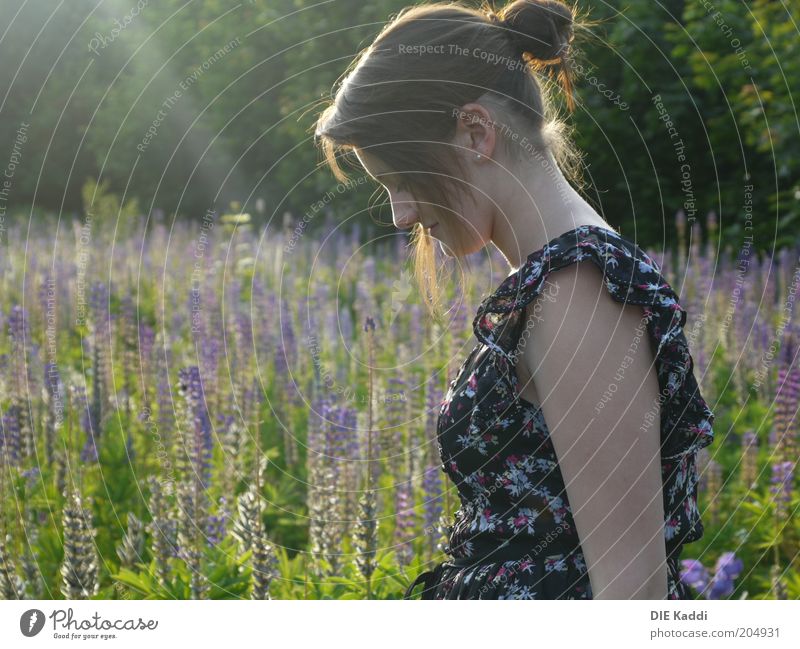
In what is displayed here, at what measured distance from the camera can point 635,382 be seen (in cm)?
196

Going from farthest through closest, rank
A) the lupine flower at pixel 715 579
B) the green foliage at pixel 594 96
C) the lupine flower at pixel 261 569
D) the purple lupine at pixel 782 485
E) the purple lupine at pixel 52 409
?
the green foliage at pixel 594 96
the purple lupine at pixel 52 409
the purple lupine at pixel 782 485
the lupine flower at pixel 715 579
the lupine flower at pixel 261 569

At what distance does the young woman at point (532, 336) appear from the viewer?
77.7 inches

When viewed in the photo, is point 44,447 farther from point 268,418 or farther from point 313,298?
point 313,298

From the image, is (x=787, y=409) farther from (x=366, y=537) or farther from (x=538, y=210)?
(x=538, y=210)

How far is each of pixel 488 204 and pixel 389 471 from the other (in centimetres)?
298

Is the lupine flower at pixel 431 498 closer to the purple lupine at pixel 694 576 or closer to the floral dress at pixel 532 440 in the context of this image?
the purple lupine at pixel 694 576

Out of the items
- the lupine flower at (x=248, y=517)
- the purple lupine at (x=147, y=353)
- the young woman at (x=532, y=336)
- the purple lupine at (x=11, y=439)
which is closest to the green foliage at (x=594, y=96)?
the purple lupine at (x=147, y=353)

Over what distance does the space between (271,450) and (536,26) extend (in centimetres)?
372

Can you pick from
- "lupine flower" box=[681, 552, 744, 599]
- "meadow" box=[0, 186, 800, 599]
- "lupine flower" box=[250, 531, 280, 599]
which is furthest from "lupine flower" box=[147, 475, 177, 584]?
"lupine flower" box=[681, 552, 744, 599]

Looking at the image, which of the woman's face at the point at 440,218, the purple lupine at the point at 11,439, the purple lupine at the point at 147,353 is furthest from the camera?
the purple lupine at the point at 147,353

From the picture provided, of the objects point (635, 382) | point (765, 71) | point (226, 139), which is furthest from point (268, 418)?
point (226, 139)
